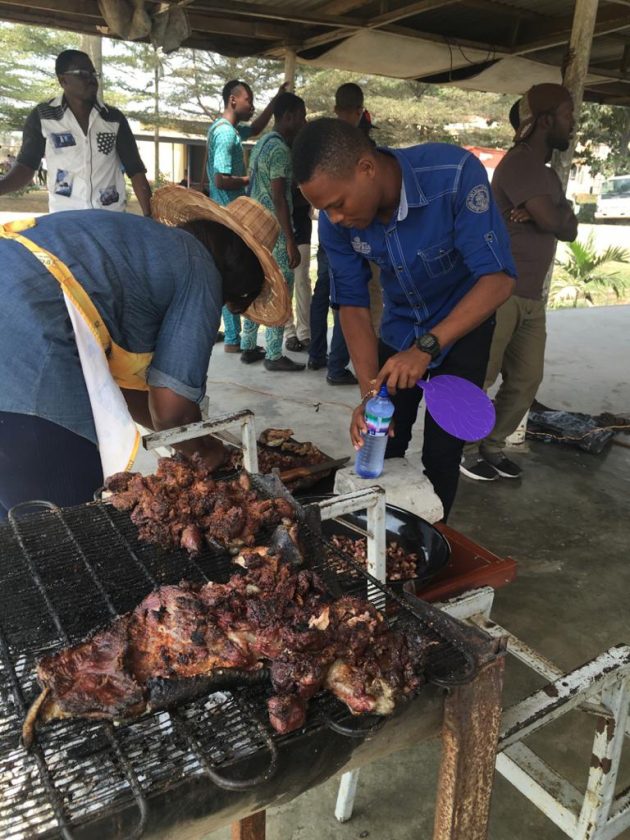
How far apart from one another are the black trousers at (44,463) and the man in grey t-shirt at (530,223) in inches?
104

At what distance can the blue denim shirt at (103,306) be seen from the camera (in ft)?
6.39

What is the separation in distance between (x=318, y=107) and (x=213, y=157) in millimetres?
17985

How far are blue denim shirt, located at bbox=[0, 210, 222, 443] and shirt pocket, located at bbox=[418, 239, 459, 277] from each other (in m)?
0.95

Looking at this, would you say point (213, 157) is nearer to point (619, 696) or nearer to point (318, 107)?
point (619, 696)

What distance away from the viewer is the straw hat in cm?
236

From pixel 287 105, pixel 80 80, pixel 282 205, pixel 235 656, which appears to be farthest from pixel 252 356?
pixel 235 656

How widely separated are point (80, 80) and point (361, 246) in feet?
9.71

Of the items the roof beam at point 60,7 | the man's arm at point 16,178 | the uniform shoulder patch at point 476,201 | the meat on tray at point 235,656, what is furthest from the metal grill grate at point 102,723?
the roof beam at point 60,7

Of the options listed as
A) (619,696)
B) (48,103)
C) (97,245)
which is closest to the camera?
(619,696)

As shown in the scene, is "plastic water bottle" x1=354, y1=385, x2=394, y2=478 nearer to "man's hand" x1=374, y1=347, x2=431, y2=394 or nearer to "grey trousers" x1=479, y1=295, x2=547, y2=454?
"man's hand" x1=374, y1=347, x2=431, y2=394

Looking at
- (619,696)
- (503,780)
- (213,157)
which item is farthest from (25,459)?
(213,157)

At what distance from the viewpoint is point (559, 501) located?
4.32 meters

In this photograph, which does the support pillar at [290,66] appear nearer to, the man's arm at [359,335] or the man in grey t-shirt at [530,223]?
the man in grey t-shirt at [530,223]

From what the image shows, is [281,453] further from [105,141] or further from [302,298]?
[302,298]
